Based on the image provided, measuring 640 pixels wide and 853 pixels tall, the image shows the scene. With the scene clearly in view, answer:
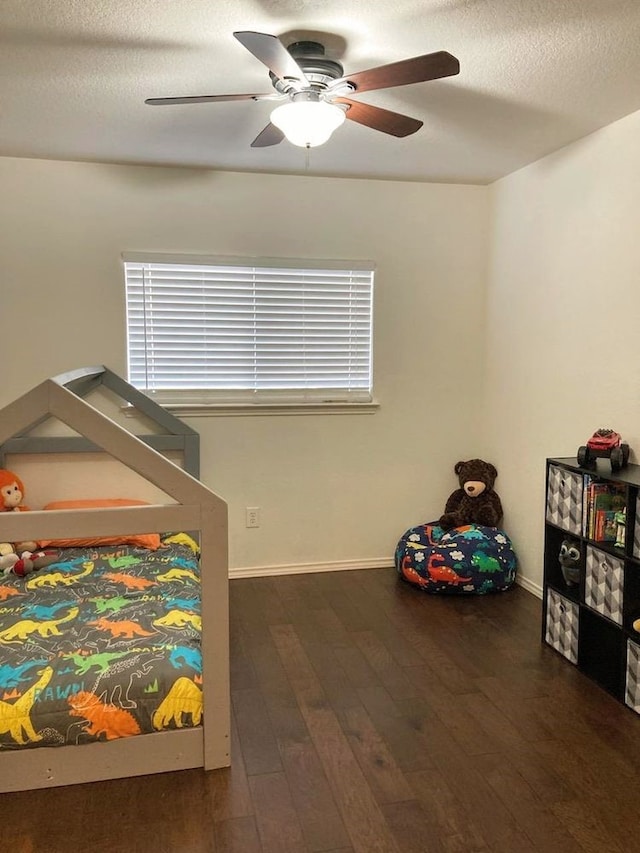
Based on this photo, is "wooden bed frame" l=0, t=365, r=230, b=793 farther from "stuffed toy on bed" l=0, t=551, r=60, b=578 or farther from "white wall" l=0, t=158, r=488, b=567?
"white wall" l=0, t=158, r=488, b=567

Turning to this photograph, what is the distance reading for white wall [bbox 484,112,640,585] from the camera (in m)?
2.97

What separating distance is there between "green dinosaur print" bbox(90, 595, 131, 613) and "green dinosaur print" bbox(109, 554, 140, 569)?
39 cm

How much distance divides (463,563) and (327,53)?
2553mm

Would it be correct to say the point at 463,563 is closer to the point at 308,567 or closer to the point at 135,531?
the point at 308,567

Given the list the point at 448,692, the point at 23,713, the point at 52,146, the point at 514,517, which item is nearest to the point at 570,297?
the point at 514,517

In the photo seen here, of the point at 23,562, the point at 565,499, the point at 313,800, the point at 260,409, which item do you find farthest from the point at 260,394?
the point at 313,800

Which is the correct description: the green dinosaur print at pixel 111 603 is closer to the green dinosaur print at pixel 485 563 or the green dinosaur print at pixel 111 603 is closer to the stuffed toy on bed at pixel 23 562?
the stuffed toy on bed at pixel 23 562

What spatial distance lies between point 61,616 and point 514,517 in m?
2.55

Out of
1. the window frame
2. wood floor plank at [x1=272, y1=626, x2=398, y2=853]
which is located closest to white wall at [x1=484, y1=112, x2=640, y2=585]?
the window frame

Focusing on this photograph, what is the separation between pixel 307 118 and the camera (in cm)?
221

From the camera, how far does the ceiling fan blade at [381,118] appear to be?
232 centimetres

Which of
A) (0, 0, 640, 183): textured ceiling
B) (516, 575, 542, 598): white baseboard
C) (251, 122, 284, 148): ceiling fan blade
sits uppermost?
(0, 0, 640, 183): textured ceiling

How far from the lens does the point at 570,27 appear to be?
6.82ft

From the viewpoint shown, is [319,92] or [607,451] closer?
[319,92]
